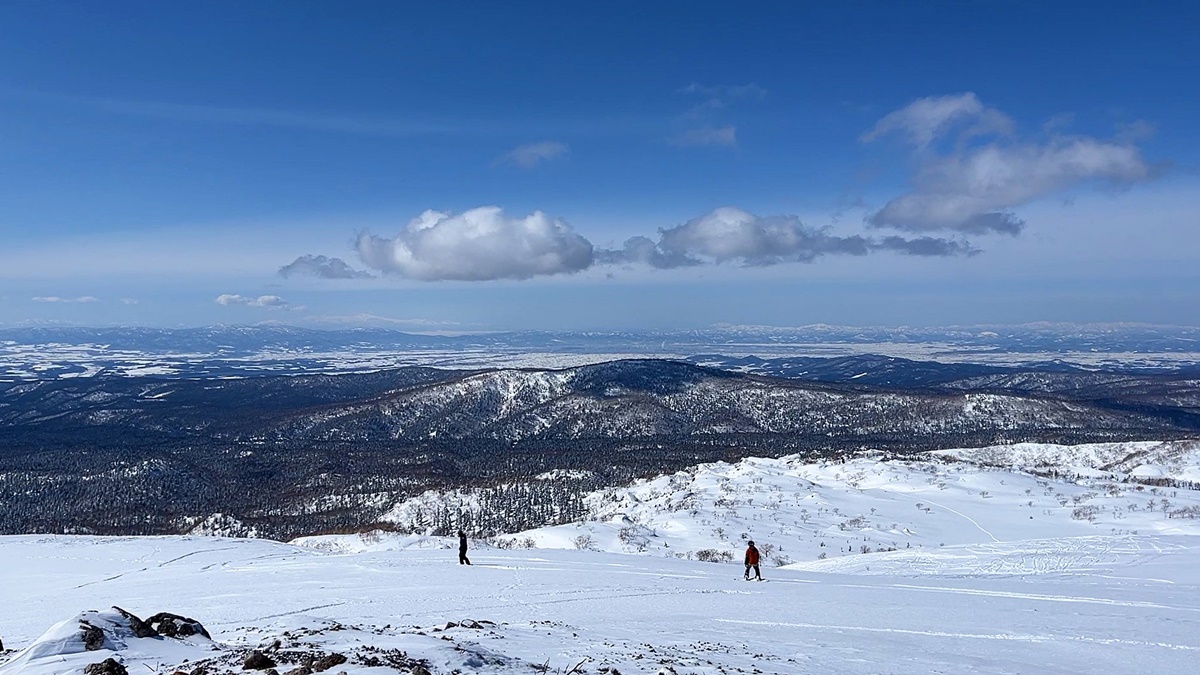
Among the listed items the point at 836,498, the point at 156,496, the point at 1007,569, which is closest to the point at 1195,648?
the point at 1007,569

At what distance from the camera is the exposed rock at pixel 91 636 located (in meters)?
10.7

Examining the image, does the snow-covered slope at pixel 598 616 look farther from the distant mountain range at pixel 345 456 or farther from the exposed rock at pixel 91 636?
the distant mountain range at pixel 345 456

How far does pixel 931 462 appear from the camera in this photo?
9556cm

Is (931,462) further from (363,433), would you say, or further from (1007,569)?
(363,433)

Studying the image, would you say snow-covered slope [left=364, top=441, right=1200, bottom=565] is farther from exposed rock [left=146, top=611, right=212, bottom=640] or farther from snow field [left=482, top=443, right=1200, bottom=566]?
exposed rock [left=146, top=611, right=212, bottom=640]

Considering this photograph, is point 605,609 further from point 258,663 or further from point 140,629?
point 140,629

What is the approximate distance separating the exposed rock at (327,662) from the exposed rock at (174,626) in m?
4.24

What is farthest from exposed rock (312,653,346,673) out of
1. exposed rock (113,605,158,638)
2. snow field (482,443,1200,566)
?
snow field (482,443,1200,566)

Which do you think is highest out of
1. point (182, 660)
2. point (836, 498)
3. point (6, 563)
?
point (182, 660)

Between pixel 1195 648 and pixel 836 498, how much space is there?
64.1 m

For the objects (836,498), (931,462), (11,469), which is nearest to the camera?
(836,498)

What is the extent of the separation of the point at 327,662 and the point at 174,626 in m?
5.12

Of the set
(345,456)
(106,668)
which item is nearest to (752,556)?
(106,668)

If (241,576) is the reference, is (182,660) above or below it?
above
